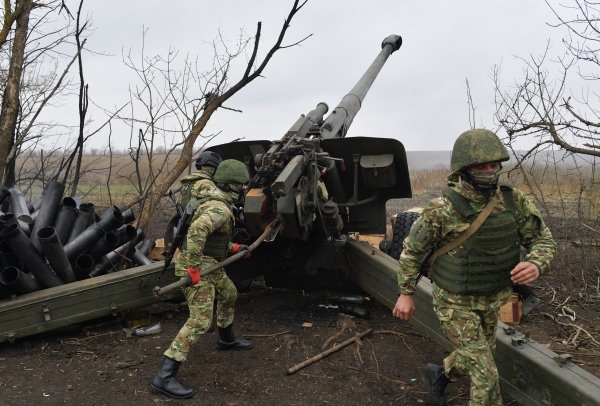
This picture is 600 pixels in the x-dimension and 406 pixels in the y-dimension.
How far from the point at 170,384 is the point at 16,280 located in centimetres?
183

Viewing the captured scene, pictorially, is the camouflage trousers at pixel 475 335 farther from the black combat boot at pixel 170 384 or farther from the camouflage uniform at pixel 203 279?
the black combat boot at pixel 170 384

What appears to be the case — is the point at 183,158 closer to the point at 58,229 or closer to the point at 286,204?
the point at 58,229

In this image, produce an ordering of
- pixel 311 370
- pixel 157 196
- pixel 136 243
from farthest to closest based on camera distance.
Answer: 1. pixel 157 196
2. pixel 136 243
3. pixel 311 370

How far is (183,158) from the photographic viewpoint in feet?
26.0

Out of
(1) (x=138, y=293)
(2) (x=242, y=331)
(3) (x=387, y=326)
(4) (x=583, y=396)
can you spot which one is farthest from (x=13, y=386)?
(4) (x=583, y=396)

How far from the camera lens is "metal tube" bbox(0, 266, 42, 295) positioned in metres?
4.90

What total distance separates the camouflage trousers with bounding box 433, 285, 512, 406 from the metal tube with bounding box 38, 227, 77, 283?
3428 mm

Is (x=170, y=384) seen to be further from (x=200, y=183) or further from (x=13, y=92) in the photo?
(x=13, y=92)

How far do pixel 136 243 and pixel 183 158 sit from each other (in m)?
1.71

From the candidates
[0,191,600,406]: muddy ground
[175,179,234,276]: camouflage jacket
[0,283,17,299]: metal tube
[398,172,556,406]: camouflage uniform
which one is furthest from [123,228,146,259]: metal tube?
[398,172,556,406]: camouflage uniform

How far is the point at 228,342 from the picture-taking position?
4.97 meters

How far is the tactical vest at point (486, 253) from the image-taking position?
317 cm

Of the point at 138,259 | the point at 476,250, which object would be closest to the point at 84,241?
the point at 138,259

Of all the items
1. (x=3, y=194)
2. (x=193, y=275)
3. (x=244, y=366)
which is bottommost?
(x=244, y=366)
